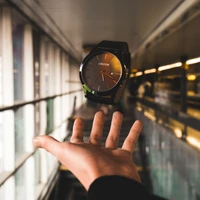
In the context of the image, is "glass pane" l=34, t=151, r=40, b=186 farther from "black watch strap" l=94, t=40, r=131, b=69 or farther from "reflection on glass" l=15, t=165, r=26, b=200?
"black watch strap" l=94, t=40, r=131, b=69

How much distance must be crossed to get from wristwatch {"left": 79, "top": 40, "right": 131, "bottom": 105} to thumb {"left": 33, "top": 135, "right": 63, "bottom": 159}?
242 mm

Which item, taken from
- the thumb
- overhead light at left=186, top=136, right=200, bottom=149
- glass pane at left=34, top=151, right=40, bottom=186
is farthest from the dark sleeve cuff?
glass pane at left=34, top=151, right=40, bottom=186

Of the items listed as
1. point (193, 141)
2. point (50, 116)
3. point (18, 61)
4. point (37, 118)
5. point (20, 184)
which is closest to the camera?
point (18, 61)

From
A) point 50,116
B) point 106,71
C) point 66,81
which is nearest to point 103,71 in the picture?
point 106,71

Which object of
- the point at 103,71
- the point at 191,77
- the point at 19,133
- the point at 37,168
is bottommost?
the point at 37,168

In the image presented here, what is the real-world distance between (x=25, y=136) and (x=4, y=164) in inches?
44.2

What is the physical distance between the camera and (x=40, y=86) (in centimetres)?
559

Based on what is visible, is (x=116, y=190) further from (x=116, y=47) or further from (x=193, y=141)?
(x=193, y=141)

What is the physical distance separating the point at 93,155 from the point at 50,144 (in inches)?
3.1

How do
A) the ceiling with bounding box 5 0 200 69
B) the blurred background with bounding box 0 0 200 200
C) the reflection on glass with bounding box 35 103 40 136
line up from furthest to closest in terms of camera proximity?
the reflection on glass with bounding box 35 103 40 136 < the ceiling with bounding box 5 0 200 69 < the blurred background with bounding box 0 0 200 200

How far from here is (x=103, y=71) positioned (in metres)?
0.85

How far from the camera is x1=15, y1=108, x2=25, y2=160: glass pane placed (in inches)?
173

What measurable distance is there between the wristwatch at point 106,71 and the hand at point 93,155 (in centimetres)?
16

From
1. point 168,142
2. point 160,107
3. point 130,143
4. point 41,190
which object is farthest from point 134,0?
point 160,107
